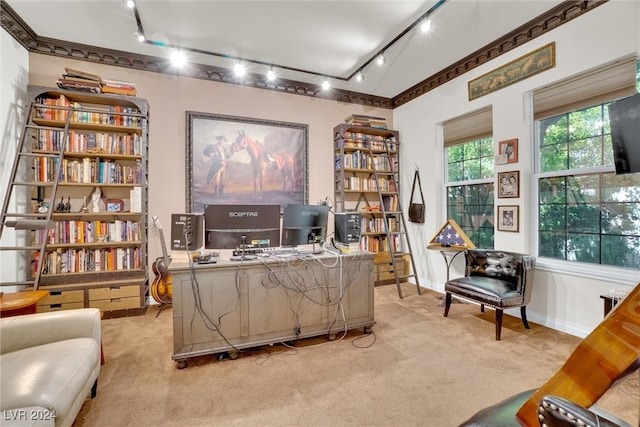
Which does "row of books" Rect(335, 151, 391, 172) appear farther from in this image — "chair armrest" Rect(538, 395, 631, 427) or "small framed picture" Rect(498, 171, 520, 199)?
"chair armrest" Rect(538, 395, 631, 427)

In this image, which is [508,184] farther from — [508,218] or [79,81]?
[79,81]

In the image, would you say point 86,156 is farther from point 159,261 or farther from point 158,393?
point 158,393

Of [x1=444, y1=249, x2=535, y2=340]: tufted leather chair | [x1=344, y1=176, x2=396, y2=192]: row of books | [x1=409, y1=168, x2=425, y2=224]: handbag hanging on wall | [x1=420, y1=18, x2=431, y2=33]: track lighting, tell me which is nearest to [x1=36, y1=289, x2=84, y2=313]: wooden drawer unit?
[x1=344, y1=176, x2=396, y2=192]: row of books

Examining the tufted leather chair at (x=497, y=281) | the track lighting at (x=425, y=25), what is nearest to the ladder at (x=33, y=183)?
the track lighting at (x=425, y=25)

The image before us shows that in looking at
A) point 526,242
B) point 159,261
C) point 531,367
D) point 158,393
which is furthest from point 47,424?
point 526,242

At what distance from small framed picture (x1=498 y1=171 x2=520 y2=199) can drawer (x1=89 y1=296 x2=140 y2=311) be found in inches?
171

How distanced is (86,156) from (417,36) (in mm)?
4019

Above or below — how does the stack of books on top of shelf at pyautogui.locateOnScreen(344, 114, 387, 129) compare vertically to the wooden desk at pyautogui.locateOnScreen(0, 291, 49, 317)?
above

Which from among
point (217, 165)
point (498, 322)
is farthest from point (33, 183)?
point (498, 322)

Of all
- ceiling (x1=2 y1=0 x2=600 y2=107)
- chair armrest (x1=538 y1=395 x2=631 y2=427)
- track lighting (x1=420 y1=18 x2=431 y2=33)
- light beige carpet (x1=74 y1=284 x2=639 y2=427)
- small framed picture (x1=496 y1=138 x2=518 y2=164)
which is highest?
ceiling (x1=2 y1=0 x2=600 y2=107)

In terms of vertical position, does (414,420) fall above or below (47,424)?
below

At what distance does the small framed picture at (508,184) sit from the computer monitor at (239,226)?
102 inches

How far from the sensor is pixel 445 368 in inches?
82.3

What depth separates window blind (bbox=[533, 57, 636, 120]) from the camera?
2.37 m
